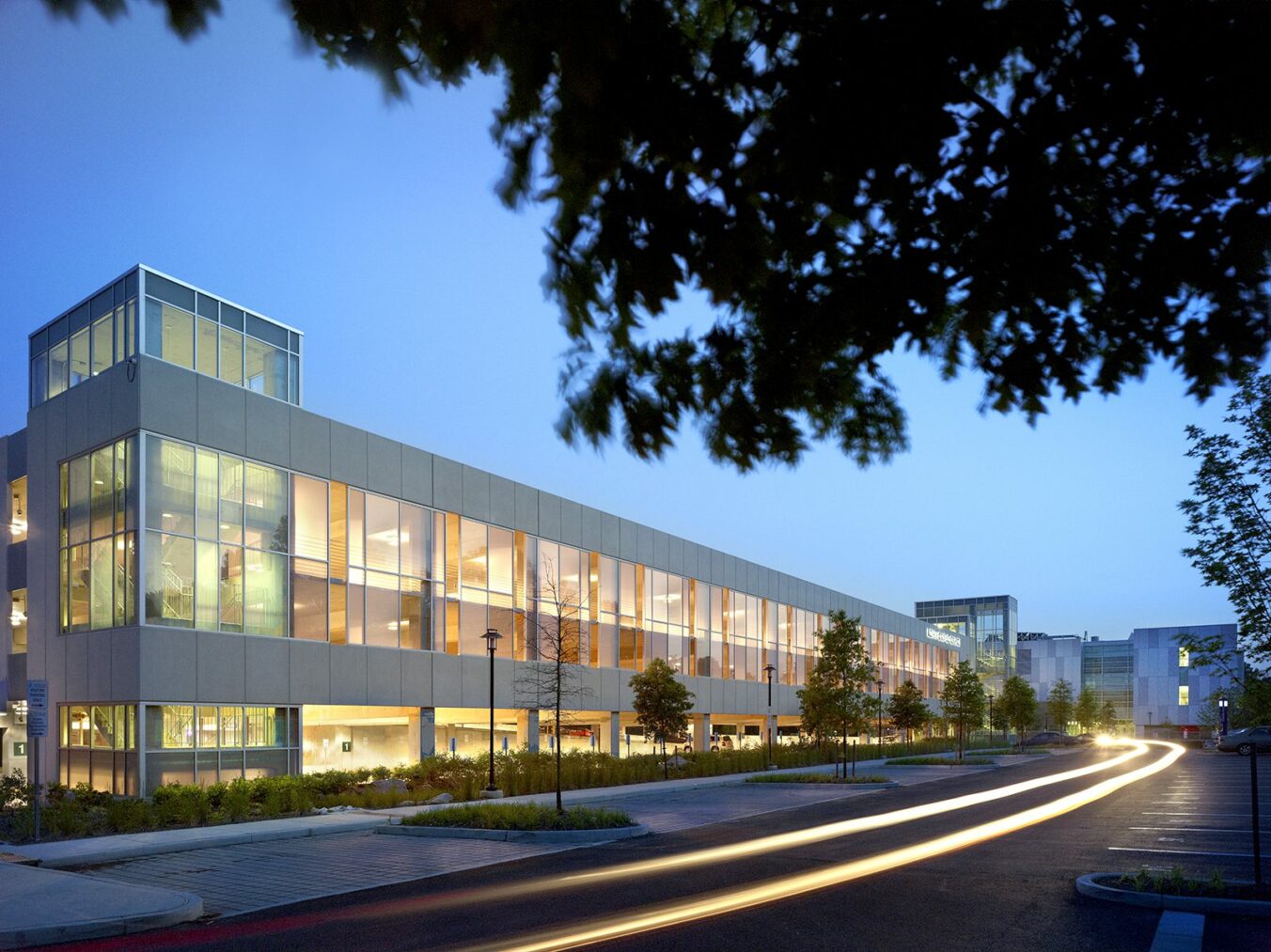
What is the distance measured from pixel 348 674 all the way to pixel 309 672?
1610mm

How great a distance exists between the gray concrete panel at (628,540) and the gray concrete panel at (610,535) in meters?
0.07

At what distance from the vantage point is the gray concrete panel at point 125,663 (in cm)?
2633

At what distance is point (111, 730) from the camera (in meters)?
27.2

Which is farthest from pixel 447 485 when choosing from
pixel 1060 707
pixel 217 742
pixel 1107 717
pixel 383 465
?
pixel 1107 717

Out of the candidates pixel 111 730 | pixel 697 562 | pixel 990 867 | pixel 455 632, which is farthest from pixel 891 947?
pixel 697 562

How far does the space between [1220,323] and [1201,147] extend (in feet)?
2.92

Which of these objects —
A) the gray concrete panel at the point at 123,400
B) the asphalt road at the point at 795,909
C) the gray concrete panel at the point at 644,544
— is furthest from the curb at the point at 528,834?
the gray concrete panel at the point at 644,544

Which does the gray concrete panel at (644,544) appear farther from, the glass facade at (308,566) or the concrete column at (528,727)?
the concrete column at (528,727)

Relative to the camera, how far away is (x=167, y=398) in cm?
2794

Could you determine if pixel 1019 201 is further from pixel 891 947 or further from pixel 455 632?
pixel 455 632

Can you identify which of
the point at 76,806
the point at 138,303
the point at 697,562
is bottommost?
the point at 76,806

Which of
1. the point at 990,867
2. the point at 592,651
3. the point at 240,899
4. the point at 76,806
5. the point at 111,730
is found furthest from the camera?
the point at 592,651

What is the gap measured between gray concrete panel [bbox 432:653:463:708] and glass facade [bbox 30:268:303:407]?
384 inches

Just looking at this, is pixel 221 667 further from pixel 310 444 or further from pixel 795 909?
pixel 795 909
